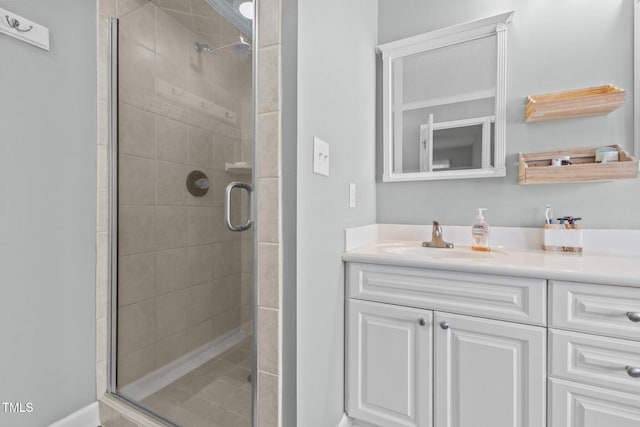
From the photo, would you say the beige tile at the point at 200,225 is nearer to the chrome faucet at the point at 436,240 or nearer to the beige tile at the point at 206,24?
the beige tile at the point at 206,24

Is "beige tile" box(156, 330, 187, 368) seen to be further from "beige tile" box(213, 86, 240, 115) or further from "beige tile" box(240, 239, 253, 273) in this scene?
"beige tile" box(213, 86, 240, 115)

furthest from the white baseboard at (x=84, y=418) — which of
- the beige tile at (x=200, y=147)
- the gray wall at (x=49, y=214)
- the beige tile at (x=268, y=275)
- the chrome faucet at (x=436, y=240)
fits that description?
the chrome faucet at (x=436, y=240)

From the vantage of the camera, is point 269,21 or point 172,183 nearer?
point 269,21

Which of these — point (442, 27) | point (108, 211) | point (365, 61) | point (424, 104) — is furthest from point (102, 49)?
point (442, 27)

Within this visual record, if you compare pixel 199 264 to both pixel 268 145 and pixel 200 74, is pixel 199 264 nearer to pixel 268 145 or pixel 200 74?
pixel 268 145

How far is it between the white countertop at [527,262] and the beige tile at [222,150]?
62 cm

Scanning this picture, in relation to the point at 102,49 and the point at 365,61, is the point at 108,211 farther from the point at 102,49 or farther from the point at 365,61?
the point at 365,61

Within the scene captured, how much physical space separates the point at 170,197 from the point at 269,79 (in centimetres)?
72

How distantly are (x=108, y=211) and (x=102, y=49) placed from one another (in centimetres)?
74

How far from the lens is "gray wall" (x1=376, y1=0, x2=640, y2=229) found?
1.24m

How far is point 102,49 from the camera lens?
127 centimetres

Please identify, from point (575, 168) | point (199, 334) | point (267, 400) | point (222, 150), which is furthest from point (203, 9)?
point (575, 168)

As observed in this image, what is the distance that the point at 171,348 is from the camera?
48.4 inches

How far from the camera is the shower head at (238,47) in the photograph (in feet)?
3.11
